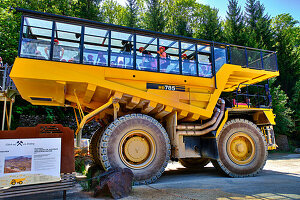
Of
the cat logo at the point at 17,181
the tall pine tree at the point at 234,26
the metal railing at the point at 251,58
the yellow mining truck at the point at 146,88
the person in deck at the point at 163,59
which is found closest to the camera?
the cat logo at the point at 17,181

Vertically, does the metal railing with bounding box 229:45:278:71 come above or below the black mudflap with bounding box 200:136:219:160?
above

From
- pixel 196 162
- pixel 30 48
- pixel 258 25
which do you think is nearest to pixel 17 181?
pixel 30 48

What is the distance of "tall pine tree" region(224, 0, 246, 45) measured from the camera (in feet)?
85.1

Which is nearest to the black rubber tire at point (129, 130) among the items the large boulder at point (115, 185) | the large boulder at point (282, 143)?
the large boulder at point (115, 185)

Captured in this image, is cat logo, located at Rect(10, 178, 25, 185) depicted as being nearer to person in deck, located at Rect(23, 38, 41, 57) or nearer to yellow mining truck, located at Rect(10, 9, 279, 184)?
yellow mining truck, located at Rect(10, 9, 279, 184)

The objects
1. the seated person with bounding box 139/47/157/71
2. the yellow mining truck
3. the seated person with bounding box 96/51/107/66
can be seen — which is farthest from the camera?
the seated person with bounding box 139/47/157/71

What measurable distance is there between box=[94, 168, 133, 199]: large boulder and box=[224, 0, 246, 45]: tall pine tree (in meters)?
25.2

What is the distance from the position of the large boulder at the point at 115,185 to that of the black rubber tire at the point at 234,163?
4094mm

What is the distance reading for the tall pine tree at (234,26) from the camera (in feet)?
85.1

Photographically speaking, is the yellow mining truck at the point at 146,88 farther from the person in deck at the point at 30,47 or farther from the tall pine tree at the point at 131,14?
the tall pine tree at the point at 131,14

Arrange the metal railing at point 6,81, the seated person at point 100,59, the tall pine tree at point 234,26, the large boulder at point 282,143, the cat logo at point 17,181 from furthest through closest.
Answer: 1. the tall pine tree at point 234,26
2. the large boulder at point 282,143
3. the metal railing at point 6,81
4. the seated person at point 100,59
5. the cat logo at point 17,181

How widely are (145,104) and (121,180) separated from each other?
10.5ft

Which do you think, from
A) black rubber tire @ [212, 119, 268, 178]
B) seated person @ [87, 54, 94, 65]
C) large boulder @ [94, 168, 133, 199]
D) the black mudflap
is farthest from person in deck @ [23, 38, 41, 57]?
black rubber tire @ [212, 119, 268, 178]

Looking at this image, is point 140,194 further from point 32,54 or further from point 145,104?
point 32,54
